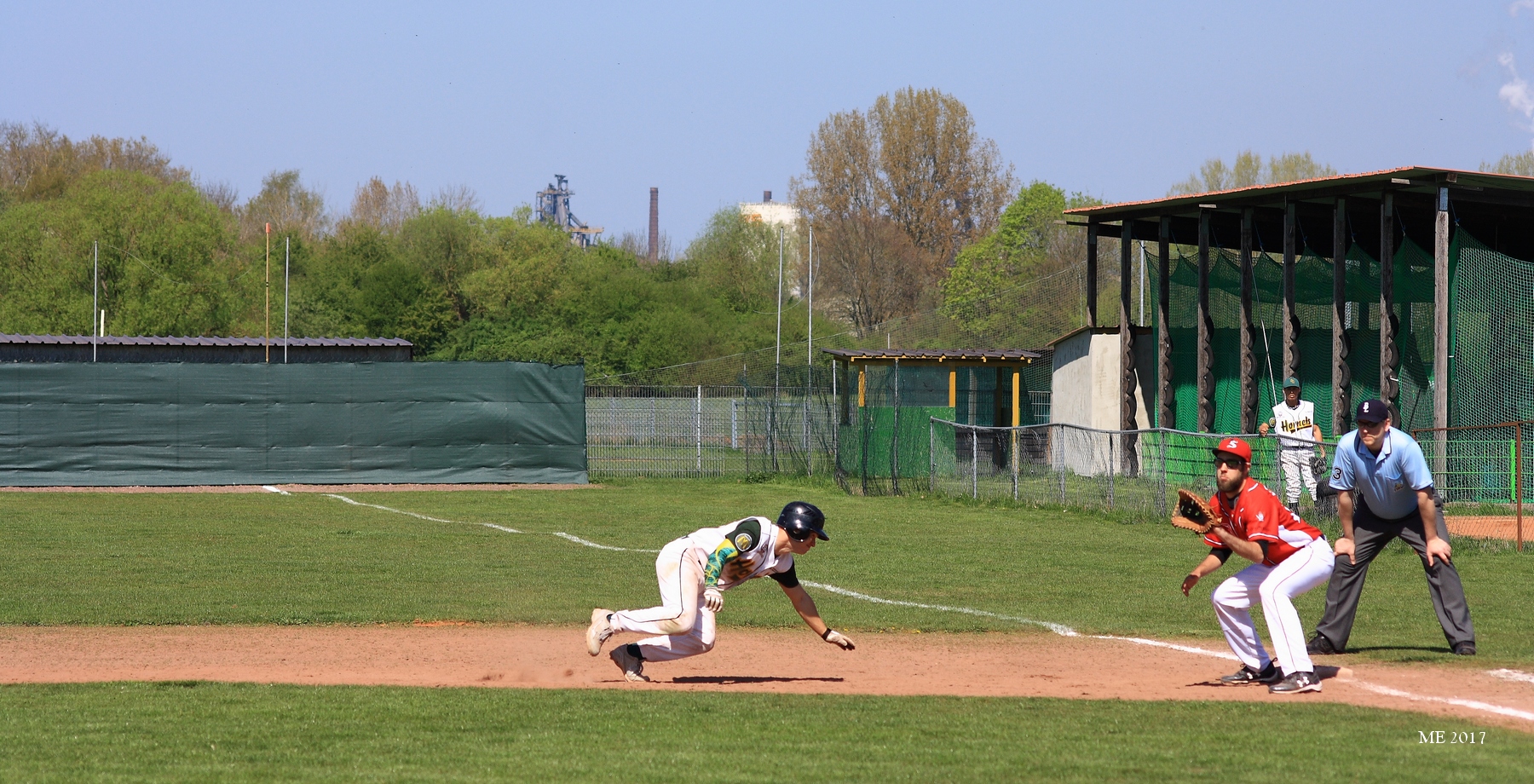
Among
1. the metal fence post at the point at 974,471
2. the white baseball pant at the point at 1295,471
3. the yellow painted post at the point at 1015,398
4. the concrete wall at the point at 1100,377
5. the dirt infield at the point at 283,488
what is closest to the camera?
the white baseball pant at the point at 1295,471

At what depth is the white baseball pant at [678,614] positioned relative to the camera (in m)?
8.41

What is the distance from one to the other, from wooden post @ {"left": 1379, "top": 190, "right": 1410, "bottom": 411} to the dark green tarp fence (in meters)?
14.7

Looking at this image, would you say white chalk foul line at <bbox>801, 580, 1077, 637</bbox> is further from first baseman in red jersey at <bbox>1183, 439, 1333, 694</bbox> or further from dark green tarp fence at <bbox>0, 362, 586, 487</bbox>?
dark green tarp fence at <bbox>0, 362, 586, 487</bbox>

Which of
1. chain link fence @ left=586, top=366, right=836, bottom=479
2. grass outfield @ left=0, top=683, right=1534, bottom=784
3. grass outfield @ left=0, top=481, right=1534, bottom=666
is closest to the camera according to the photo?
grass outfield @ left=0, top=683, right=1534, bottom=784

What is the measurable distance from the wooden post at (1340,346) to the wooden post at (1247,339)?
2286 mm

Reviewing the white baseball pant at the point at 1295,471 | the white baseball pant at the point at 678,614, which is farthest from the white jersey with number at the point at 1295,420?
the white baseball pant at the point at 678,614

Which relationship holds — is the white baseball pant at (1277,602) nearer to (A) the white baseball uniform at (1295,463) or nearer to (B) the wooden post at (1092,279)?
(A) the white baseball uniform at (1295,463)

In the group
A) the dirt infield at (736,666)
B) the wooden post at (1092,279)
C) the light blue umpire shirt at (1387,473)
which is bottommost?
the dirt infield at (736,666)

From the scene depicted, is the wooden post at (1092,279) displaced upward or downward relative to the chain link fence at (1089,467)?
upward

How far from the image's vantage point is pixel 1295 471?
61.4 feet

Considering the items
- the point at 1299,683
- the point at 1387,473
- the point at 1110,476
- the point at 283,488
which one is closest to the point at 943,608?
the point at 1387,473

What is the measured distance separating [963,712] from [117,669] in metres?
5.56

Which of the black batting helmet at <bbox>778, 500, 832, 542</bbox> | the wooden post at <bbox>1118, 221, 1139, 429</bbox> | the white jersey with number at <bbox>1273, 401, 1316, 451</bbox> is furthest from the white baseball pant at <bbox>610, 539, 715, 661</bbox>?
the wooden post at <bbox>1118, 221, 1139, 429</bbox>

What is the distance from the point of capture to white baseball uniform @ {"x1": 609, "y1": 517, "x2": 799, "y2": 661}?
8242 millimetres
